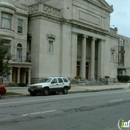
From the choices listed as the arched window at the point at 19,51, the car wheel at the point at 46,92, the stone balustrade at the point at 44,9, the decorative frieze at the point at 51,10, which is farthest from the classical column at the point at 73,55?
the car wheel at the point at 46,92

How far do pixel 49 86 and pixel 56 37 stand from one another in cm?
1634

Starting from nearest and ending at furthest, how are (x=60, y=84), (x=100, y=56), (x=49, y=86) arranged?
(x=49, y=86), (x=60, y=84), (x=100, y=56)

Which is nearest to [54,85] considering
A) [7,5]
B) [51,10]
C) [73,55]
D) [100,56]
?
[7,5]

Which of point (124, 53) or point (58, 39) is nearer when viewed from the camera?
point (58, 39)

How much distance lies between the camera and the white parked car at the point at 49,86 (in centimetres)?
→ 2188

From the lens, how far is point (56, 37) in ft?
123

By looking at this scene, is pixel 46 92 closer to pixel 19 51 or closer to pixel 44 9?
pixel 19 51

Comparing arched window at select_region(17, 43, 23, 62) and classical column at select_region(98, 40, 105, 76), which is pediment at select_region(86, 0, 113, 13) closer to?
classical column at select_region(98, 40, 105, 76)

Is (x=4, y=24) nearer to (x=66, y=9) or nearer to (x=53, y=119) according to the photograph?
(x=66, y=9)

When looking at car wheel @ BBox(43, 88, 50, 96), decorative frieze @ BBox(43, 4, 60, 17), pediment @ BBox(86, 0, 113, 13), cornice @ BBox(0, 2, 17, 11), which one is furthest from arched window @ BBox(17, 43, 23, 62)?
pediment @ BBox(86, 0, 113, 13)

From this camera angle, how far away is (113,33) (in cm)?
5278

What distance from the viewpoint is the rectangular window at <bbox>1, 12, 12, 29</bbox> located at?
1202 inches

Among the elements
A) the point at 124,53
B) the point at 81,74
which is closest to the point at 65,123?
the point at 81,74

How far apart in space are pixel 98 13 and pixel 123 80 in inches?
686
